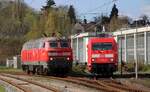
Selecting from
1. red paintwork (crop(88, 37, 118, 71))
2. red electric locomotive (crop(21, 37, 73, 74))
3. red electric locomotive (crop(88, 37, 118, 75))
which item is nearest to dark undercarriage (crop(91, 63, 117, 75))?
red electric locomotive (crop(88, 37, 118, 75))

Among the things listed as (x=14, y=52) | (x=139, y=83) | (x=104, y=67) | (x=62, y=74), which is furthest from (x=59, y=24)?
(x=139, y=83)

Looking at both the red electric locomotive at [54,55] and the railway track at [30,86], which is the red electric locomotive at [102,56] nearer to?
the red electric locomotive at [54,55]

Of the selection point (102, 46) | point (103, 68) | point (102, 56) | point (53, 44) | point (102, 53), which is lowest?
point (103, 68)

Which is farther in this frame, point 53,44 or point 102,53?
point 53,44

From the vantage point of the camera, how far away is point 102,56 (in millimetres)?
36875

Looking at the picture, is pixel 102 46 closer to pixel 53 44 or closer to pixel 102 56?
pixel 102 56

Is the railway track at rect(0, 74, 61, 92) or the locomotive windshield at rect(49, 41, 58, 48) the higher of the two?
the locomotive windshield at rect(49, 41, 58, 48)

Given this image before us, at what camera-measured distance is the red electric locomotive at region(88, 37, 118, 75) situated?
3666 centimetres

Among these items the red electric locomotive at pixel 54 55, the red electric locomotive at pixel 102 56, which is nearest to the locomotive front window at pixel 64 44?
the red electric locomotive at pixel 54 55

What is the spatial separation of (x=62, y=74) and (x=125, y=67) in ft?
33.9

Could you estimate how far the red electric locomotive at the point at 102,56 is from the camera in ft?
120

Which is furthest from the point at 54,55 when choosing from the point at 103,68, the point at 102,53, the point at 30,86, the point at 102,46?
the point at 30,86

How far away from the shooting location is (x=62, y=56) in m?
39.7

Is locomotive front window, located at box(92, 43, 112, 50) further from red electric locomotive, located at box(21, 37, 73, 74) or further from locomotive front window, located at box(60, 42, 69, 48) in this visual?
locomotive front window, located at box(60, 42, 69, 48)
